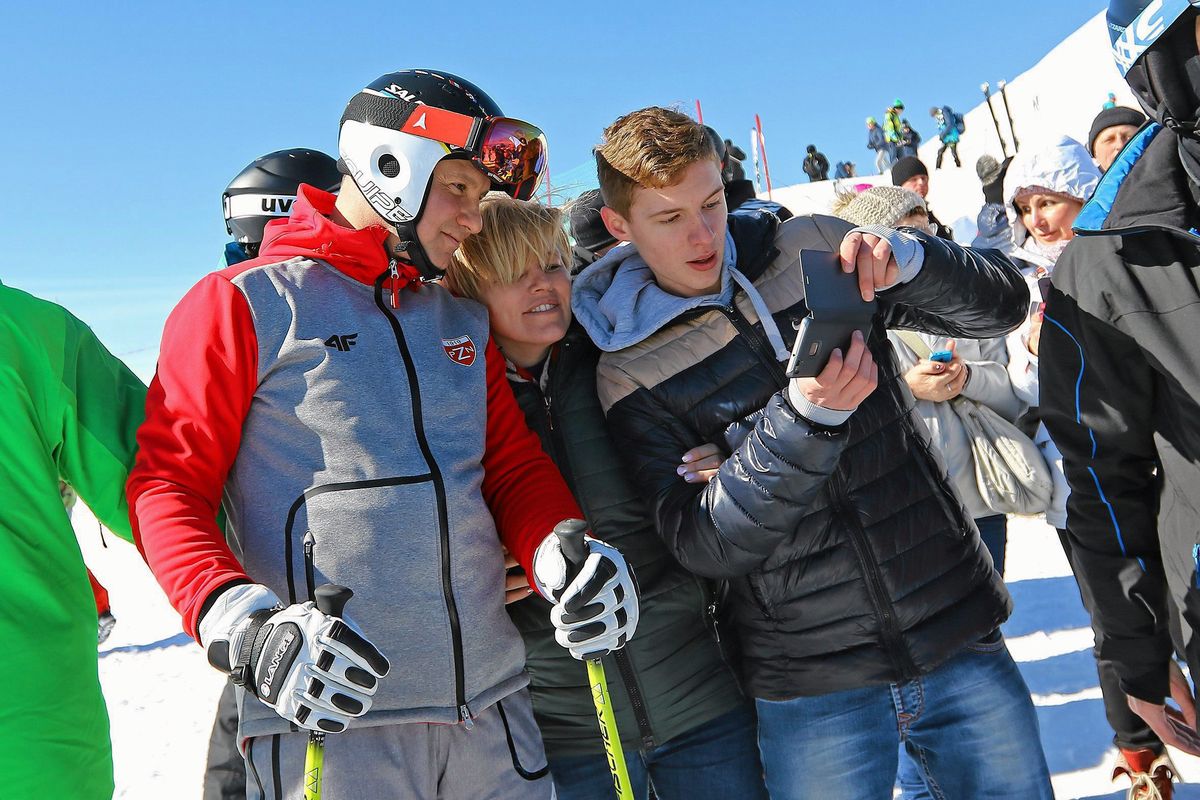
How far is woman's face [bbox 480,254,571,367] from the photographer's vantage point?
291 centimetres

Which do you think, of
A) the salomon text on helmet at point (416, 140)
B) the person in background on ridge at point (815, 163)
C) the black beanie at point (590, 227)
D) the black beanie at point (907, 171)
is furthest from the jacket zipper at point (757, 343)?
the person in background on ridge at point (815, 163)

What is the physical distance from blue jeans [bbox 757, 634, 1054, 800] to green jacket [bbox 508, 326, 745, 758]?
32cm

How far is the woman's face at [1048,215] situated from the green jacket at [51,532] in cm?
425

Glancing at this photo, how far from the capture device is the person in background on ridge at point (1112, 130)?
596cm

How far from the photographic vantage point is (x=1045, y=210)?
457 centimetres

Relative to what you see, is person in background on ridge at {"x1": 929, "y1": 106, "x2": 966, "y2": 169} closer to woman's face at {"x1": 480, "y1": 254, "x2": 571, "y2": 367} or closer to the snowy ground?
the snowy ground

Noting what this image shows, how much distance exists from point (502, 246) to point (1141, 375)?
6.04 feet

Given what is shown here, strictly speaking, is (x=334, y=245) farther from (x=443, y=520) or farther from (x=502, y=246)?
(x=443, y=520)

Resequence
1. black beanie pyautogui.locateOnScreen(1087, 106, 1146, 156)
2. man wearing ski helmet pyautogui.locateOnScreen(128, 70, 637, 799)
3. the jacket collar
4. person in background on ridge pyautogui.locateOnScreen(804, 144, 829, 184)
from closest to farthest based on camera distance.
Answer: man wearing ski helmet pyautogui.locateOnScreen(128, 70, 637, 799) < the jacket collar < black beanie pyautogui.locateOnScreen(1087, 106, 1146, 156) < person in background on ridge pyautogui.locateOnScreen(804, 144, 829, 184)

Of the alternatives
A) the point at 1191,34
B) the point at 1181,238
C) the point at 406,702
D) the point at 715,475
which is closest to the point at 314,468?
the point at 406,702

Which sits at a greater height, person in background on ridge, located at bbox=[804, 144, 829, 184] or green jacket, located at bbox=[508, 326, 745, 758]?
person in background on ridge, located at bbox=[804, 144, 829, 184]

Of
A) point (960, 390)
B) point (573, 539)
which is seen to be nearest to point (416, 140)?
point (573, 539)

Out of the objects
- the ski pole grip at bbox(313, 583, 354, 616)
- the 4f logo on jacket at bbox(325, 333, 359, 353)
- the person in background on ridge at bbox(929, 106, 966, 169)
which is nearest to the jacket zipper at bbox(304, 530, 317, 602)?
the ski pole grip at bbox(313, 583, 354, 616)

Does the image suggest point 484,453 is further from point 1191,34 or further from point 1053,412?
point 1191,34
